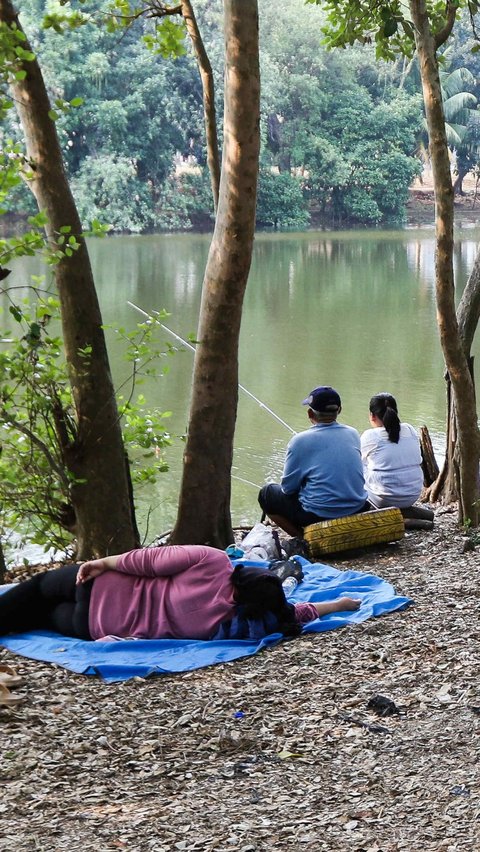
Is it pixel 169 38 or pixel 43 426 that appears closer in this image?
pixel 43 426

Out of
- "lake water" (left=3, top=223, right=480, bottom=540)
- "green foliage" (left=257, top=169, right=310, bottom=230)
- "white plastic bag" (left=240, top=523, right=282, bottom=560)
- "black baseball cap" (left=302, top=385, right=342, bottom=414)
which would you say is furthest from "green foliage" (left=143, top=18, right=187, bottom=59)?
"green foliage" (left=257, top=169, right=310, bottom=230)

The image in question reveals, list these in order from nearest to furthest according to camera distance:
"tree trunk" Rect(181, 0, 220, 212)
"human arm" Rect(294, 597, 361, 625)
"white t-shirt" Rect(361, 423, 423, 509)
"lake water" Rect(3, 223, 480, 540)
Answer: "human arm" Rect(294, 597, 361, 625) < "tree trunk" Rect(181, 0, 220, 212) < "white t-shirt" Rect(361, 423, 423, 509) < "lake water" Rect(3, 223, 480, 540)

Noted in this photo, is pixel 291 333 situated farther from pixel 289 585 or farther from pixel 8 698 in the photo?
pixel 8 698

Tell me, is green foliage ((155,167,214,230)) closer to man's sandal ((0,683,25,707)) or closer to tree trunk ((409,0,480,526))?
tree trunk ((409,0,480,526))

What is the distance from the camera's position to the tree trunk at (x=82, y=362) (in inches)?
204

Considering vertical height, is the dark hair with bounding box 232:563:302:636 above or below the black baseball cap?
below

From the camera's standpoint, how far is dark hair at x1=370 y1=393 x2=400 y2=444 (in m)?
6.63

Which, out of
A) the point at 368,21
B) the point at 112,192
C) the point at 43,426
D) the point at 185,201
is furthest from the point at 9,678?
the point at 185,201

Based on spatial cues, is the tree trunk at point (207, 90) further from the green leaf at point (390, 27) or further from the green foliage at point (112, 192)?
the green foliage at point (112, 192)

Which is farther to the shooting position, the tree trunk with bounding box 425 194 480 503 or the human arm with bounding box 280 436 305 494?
the tree trunk with bounding box 425 194 480 503

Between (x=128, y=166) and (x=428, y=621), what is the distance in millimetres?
35192

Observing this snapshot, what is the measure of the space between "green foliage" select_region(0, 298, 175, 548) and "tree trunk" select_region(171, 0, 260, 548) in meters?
0.31

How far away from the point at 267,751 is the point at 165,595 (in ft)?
3.79

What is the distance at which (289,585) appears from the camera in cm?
509
